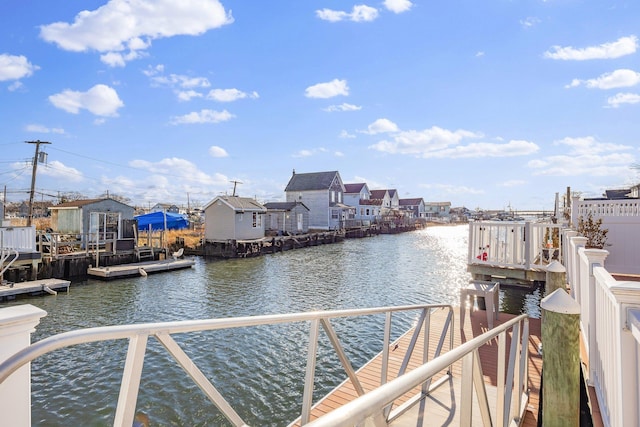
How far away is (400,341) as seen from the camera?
22.8ft

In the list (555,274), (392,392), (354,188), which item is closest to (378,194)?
(354,188)

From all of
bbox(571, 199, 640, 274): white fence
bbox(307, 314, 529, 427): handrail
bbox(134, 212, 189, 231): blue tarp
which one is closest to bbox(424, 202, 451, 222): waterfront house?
bbox(134, 212, 189, 231): blue tarp

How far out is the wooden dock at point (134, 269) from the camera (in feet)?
55.8

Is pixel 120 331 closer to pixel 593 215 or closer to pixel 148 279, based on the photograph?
pixel 593 215

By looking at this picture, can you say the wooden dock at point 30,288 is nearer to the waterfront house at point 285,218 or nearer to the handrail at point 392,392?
the handrail at point 392,392

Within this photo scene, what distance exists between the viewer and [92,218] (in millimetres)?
22359

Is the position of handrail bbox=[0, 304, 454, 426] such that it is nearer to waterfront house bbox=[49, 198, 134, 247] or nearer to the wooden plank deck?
the wooden plank deck

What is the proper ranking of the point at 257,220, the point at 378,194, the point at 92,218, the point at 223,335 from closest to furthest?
1. the point at 223,335
2. the point at 92,218
3. the point at 257,220
4. the point at 378,194

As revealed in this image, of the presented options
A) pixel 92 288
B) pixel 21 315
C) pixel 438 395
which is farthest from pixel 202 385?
pixel 92 288

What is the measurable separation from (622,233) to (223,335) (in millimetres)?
11019

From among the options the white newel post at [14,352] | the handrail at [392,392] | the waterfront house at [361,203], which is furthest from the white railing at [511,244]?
the waterfront house at [361,203]

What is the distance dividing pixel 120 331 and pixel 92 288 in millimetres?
16184

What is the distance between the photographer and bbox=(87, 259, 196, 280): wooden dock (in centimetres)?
1702

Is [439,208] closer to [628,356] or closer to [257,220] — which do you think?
[257,220]
